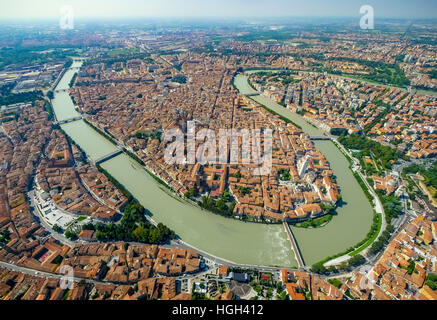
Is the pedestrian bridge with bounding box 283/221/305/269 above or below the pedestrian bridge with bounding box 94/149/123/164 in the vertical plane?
below

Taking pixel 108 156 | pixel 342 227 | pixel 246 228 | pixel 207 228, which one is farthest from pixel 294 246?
pixel 108 156

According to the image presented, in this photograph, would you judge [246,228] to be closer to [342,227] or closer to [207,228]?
[207,228]

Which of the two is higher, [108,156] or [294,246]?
[108,156]

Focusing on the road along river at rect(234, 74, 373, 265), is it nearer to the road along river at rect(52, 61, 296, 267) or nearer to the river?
the river

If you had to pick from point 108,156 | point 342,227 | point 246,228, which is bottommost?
point 342,227

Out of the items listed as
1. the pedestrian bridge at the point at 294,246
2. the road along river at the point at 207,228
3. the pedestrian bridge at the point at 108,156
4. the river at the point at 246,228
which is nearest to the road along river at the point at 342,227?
the river at the point at 246,228

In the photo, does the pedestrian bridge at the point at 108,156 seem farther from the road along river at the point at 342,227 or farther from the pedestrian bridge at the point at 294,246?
the road along river at the point at 342,227

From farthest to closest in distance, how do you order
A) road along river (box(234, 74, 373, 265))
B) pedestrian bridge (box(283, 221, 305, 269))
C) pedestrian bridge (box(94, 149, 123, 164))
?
pedestrian bridge (box(94, 149, 123, 164)) < road along river (box(234, 74, 373, 265)) < pedestrian bridge (box(283, 221, 305, 269))

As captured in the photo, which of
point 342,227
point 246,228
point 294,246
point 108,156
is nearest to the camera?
point 294,246

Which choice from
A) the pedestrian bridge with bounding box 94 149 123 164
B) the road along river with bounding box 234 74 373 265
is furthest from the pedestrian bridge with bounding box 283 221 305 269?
the pedestrian bridge with bounding box 94 149 123 164
